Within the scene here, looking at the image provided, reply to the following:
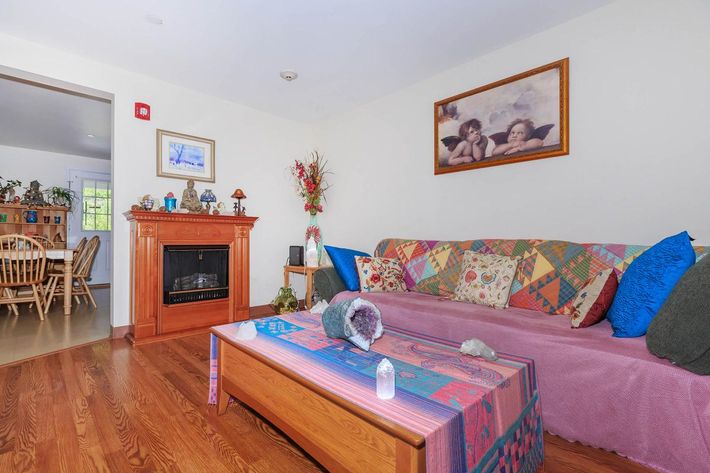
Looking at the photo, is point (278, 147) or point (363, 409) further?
point (278, 147)

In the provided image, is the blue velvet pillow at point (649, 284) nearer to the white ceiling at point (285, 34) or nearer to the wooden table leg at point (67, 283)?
the white ceiling at point (285, 34)

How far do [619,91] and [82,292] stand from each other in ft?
20.1

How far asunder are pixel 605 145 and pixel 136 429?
310 centimetres

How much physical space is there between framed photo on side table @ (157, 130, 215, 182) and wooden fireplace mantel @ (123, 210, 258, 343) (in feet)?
1.79

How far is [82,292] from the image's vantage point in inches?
185

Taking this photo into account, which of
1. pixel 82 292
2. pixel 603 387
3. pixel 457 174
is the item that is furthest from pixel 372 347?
pixel 82 292

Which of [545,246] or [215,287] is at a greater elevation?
[545,246]

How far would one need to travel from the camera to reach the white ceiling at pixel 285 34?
7.46 ft

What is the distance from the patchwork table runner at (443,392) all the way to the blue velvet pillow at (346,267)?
1217 mm

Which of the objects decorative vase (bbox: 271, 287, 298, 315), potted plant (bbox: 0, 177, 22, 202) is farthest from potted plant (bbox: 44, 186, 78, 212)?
decorative vase (bbox: 271, 287, 298, 315)

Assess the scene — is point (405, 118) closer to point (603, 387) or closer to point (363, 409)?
point (603, 387)

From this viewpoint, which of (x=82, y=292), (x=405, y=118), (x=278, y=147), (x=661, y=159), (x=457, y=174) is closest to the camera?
(x=661, y=159)

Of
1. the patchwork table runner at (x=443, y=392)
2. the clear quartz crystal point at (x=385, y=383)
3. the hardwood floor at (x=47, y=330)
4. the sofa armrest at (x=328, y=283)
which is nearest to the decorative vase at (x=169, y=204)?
the hardwood floor at (x=47, y=330)

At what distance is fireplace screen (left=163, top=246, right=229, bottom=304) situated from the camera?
10.5 feet
